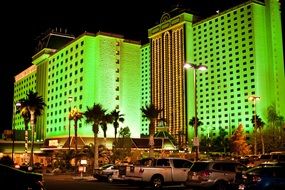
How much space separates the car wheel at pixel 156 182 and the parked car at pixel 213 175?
4436 millimetres

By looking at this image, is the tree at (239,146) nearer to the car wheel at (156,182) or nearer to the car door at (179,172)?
the car door at (179,172)

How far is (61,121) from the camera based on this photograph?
133125mm

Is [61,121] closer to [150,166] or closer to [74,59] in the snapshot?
[74,59]

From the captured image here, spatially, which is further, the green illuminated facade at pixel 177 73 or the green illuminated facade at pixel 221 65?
the green illuminated facade at pixel 221 65

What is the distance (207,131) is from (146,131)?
42692 mm

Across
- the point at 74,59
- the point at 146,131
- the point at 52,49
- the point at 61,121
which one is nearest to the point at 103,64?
the point at 74,59

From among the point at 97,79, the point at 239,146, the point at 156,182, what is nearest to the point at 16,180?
the point at 156,182

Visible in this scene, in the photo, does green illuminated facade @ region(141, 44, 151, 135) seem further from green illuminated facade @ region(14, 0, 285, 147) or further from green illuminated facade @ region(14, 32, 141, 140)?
green illuminated facade @ region(14, 32, 141, 140)

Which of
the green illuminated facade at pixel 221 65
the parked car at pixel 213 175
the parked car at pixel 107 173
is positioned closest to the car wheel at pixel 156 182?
the parked car at pixel 213 175

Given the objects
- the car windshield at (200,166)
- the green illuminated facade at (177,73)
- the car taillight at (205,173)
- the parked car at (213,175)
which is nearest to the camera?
the parked car at (213,175)

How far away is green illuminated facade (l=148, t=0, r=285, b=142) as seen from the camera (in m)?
→ 143

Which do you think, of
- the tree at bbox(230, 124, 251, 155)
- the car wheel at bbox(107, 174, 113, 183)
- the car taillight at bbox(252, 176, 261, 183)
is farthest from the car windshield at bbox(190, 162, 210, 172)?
the tree at bbox(230, 124, 251, 155)

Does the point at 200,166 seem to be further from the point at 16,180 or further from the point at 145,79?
the point at 145,79

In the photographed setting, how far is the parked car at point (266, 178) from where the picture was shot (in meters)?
17.6
